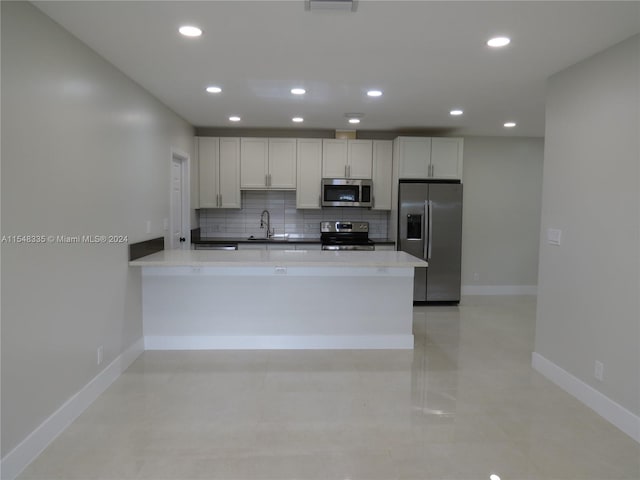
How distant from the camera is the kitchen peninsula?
13.0 feet

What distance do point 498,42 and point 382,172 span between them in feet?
10.8

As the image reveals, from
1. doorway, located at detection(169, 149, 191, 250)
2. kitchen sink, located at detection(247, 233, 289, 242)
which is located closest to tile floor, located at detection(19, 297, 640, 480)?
doorway, located at detection(169, 149, 191, 250)

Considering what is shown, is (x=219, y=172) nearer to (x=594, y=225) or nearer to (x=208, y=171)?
(x=208, y=171)

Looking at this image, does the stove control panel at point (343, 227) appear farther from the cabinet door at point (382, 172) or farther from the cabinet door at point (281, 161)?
the cabinet door at point (281, 161)

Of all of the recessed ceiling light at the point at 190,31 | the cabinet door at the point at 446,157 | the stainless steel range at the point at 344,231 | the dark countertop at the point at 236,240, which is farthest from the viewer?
the stainless steel range at the point at 344,231

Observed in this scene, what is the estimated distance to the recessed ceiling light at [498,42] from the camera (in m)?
2.65

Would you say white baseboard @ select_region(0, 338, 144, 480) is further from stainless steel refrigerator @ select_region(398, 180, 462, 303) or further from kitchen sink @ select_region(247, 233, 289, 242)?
stainless steel refrigerator @ select_region(398, 180, 462, 303)

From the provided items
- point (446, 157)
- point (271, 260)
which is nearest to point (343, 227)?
point (446, 157)

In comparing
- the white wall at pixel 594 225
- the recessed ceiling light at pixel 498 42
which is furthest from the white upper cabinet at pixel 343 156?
the recessed ceiling light at pixel 498 42

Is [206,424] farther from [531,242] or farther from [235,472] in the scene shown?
[531,242]

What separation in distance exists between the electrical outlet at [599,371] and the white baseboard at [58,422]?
347cm

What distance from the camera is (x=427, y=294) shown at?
227 inches

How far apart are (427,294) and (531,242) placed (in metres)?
2.14

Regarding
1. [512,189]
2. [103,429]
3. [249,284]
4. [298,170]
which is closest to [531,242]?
[512,189]
